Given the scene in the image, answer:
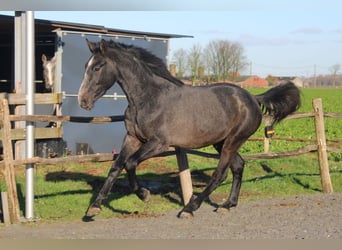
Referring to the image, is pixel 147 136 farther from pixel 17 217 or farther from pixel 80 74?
pixel 80 74

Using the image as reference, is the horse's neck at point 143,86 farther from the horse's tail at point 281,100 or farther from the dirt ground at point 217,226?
the horse's tail at point 281,100

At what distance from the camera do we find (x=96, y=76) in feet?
24.4

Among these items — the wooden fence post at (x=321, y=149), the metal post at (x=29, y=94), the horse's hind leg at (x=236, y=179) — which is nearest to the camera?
the metal post at (x=29, y=94)

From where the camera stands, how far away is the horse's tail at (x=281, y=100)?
30.9ft

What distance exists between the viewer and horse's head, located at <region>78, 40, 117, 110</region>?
7336 mm

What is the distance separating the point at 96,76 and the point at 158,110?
933 millimetres

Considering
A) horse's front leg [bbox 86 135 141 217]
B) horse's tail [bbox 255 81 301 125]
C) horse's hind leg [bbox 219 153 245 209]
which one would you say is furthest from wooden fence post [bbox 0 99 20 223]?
horse's tail [bbox 255 81 301 125]

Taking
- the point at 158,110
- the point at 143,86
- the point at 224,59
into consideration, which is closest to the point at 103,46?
the point at 143,86

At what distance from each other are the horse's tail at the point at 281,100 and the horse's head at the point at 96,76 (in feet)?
9.53

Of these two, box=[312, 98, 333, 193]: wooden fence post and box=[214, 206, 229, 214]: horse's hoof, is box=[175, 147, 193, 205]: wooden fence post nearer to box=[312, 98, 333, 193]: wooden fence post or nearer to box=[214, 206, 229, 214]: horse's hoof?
box=[214, 206, 229, 214]: horse's hoof

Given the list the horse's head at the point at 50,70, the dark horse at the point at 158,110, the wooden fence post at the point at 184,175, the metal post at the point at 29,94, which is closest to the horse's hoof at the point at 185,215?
the dark horse at the point at 158,110

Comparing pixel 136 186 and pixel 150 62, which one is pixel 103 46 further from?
pixel 136 186

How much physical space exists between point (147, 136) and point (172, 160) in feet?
20.1

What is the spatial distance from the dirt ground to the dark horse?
12.6 inches
